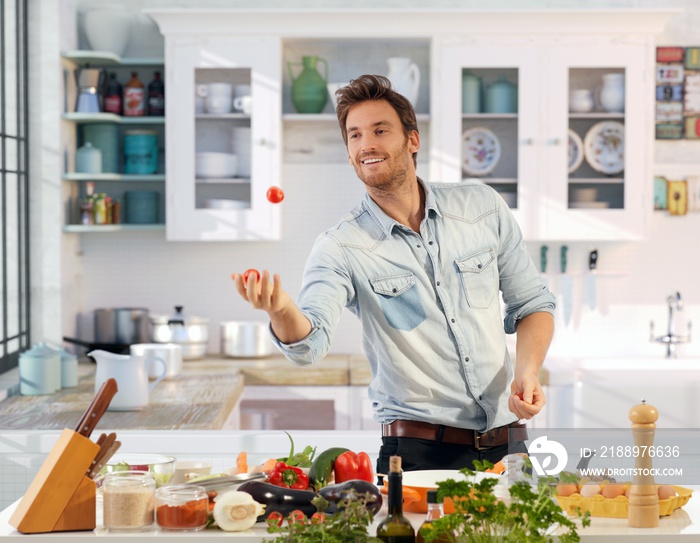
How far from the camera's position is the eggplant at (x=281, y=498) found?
5.74ft

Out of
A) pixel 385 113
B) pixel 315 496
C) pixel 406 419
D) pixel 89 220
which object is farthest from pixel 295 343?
pixel 89 220

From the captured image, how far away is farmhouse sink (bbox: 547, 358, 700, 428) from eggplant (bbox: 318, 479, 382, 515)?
2787 millimetres

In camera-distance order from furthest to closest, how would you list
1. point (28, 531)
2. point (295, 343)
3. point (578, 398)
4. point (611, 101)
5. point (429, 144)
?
point (429, 144)
point (611, 101)
point (578, 398)
point (295, 343)
point (28, 531)

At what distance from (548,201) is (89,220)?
7.19 feet

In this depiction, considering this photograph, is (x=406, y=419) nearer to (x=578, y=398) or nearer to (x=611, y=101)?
(x=578, y=398)

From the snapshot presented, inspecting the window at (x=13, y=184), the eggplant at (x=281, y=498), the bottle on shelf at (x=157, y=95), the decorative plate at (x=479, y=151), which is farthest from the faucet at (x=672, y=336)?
the eggplant at (x=281, y=498)

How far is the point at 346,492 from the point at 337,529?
7.8 inches

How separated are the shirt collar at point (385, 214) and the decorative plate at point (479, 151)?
7.77 ft

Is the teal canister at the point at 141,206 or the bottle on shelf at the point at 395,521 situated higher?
the teal canister at the point at 141,206

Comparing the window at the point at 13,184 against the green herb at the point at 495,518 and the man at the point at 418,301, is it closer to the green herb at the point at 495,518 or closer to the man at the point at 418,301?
the man at the point at 418,301

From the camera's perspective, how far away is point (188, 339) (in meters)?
4.70

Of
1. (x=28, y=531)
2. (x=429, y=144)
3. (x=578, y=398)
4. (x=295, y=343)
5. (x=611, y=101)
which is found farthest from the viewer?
(x=429, y=144)

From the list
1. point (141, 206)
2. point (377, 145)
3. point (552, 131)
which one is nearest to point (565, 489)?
point (377, 145)

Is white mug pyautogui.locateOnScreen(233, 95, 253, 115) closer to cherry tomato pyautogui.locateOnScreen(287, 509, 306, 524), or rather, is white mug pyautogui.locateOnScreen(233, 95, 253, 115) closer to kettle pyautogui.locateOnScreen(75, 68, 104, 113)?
kettle pyautogui.locateOnScreen(75, 68, 104, 113)
